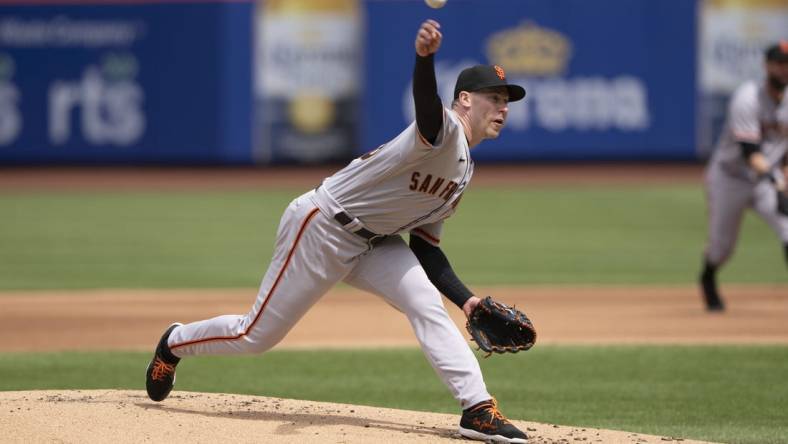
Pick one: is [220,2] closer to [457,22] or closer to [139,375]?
[457,22]

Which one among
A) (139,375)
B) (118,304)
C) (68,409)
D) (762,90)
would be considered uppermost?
(762,90)

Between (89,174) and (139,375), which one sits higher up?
(139,375)

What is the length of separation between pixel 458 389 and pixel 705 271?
5.73m

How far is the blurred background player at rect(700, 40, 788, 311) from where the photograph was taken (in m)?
9.98

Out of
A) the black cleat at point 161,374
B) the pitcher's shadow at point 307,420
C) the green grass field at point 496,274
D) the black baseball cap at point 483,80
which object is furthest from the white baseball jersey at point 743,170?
the black cleat at point 161,374

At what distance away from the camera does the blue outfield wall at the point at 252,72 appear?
25.0 m

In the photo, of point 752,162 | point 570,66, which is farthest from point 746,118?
point 570,66

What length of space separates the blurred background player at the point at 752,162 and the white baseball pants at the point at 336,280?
16.0 ft

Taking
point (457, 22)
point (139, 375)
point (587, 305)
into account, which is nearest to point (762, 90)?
point (587, 305)

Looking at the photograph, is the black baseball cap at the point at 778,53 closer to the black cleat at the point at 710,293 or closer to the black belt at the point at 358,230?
the black cleat at the point at 710,293

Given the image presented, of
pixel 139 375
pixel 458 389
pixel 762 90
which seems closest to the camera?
pixel 458 389

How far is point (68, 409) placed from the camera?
5.88 m

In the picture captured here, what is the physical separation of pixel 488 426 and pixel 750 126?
5.26 metres

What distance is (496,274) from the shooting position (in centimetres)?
1393
